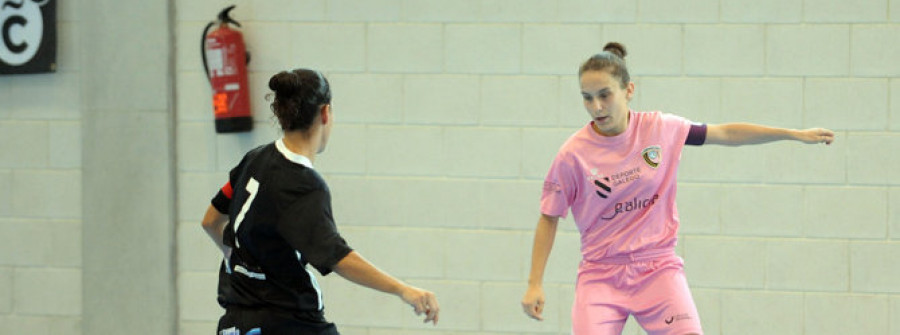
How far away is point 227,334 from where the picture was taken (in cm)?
291

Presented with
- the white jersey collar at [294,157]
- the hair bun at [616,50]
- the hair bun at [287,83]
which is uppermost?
the hair bun at [616,50]

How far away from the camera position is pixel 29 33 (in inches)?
215

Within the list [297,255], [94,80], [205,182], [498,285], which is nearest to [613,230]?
[297,255]

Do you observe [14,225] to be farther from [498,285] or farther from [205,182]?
[498,285]

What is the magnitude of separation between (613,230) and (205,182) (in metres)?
2.47

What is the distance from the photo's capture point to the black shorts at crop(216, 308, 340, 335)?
288cm

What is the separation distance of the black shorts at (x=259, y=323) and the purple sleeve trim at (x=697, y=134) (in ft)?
5.22

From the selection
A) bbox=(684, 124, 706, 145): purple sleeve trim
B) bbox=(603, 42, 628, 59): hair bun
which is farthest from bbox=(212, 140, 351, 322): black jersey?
bbox=(684, 124, 706, 145): purple sleeve trim

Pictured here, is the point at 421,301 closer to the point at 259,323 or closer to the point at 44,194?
the point at 259,323

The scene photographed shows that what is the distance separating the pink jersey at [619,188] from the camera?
3604 mm

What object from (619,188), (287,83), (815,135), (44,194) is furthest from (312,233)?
(44,194)

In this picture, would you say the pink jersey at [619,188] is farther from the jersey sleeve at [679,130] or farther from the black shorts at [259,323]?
the black shorts at [259,323]

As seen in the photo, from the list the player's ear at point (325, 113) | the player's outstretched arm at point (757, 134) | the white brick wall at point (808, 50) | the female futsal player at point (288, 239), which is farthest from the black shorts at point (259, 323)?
the white brick wall at point (808, 50)

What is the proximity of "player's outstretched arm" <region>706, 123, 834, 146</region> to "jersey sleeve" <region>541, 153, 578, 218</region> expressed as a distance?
53 centimetres
